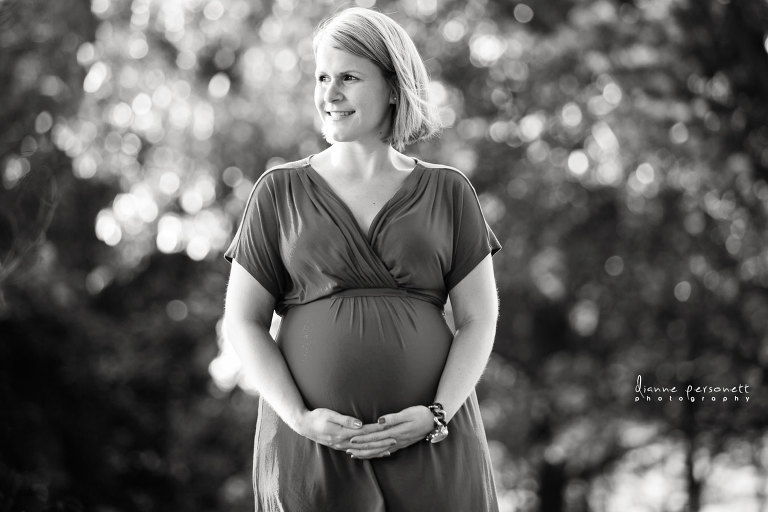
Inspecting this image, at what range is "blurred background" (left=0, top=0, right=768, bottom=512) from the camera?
327 inches

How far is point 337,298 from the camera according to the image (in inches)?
87.3

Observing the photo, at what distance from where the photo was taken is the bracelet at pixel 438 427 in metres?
2.15

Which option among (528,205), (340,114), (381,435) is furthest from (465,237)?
(528,205)

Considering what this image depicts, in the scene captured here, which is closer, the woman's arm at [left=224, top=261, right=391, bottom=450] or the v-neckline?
the woman's arm at [left=224, top=261, right=391, bottom=450]

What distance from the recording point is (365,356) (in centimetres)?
219

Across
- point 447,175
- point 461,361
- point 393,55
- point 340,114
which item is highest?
point 393,55

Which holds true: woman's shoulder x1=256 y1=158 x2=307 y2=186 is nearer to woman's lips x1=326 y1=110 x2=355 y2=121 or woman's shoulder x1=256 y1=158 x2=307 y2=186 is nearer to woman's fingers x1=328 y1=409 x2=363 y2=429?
woman's lips x1=326 y1=110 x2=355 y2=121

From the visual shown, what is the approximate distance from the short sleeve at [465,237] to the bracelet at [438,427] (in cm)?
34

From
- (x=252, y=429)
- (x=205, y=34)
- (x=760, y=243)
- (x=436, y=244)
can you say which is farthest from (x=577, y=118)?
(x=436, y=244)

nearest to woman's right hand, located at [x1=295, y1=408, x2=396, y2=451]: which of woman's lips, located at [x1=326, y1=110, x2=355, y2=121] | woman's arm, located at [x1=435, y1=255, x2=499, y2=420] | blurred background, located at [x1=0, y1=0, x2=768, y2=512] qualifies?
woman's arm, located at [x1=435, y1=255, x2=499, y2=420]

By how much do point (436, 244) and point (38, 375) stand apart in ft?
14.7

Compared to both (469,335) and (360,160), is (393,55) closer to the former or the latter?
(360,160)

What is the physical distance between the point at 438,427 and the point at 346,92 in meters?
0.83

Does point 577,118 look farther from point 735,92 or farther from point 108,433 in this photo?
point 108,433
